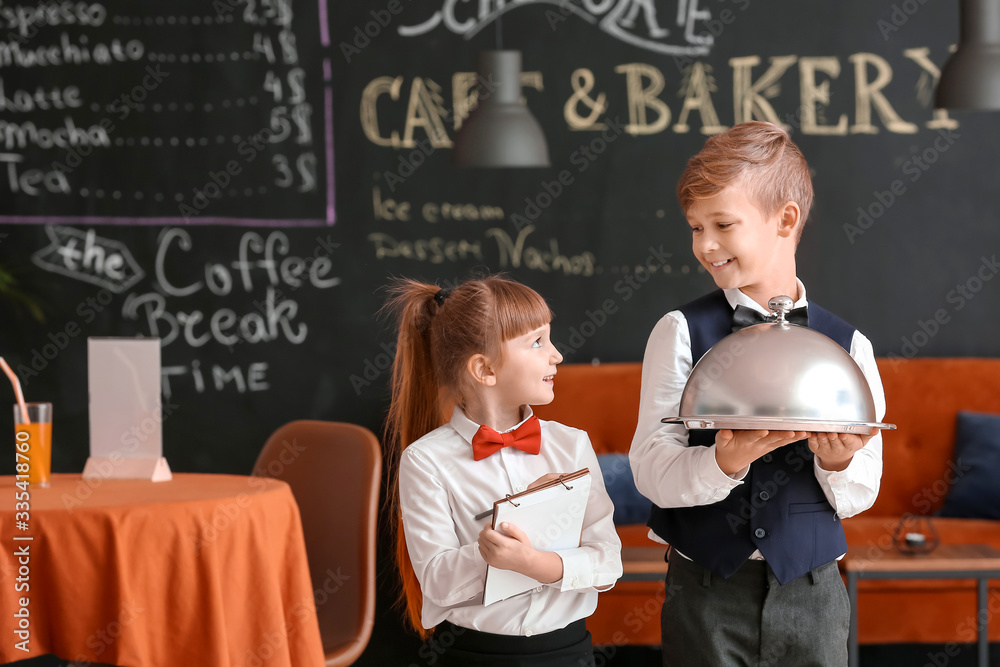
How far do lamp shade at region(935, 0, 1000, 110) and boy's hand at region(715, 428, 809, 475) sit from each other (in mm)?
2292

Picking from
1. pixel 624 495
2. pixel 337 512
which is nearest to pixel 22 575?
pixel 337 512

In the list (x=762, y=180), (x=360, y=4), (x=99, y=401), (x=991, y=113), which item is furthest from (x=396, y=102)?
(x=762, y=180)

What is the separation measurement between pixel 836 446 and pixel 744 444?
14cm

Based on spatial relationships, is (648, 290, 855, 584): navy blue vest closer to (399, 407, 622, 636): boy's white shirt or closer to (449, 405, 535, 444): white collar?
(399, 407, 622, 636): boy's white shirt

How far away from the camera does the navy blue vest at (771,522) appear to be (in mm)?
1519

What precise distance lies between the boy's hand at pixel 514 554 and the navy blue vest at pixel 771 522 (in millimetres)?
232

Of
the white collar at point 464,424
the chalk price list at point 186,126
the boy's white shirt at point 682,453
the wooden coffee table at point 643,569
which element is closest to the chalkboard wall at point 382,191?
the chalk price list at point 186,126

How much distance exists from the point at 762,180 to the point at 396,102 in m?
2.79

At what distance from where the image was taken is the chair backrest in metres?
2.71

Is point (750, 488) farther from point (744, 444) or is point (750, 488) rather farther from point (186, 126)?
point (186, 126)

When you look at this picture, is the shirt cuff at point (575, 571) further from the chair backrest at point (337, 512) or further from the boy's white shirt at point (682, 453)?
the chair backrest at point (337, 512)

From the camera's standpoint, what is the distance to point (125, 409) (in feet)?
8.34

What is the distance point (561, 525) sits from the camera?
5.27 feet

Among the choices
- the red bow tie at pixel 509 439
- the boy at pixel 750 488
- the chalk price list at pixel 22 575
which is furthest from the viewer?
the chalk price list at pixel 22 575
